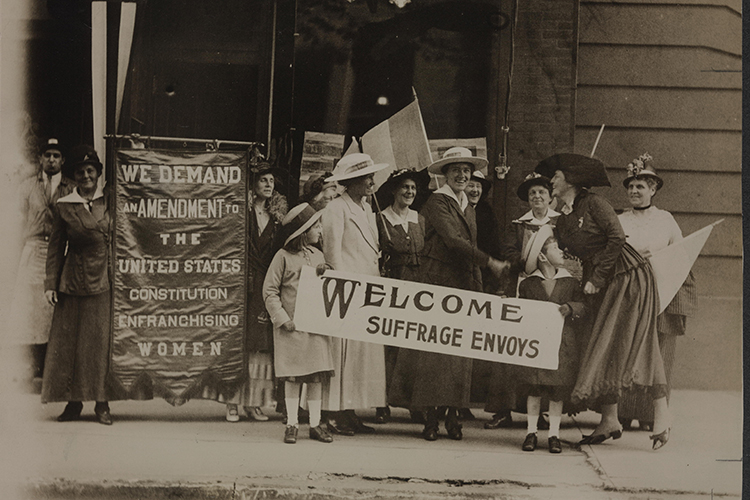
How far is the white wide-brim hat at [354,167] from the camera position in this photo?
→ 6980 mm

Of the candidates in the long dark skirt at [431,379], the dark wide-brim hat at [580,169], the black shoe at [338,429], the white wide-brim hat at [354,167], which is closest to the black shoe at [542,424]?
the long dark skirt at [431,379]

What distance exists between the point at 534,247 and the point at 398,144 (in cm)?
138

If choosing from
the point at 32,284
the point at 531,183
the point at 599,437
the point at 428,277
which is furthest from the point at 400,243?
the point at 32,284

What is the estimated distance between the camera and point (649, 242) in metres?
7.04

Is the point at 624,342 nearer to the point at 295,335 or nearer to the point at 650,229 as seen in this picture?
the point at 650,229

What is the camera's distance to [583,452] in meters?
6.83

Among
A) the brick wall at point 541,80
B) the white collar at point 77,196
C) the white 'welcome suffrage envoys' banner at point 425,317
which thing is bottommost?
the white 'welcome suffrage envoys' banner at point 425,317

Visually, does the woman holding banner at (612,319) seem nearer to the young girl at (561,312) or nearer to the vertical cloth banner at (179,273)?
the young girl at (561,312)

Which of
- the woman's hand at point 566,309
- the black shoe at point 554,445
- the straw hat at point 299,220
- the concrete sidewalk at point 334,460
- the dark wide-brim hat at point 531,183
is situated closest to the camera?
the concrete sidewalk at point 334,460

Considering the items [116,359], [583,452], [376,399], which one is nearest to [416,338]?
[376,399]

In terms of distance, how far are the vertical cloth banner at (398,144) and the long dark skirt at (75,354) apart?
2.52 meters

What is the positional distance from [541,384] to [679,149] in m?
2.26

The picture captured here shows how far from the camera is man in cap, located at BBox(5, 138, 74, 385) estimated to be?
276 inches

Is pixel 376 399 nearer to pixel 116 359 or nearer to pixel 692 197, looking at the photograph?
pixel 116 359
